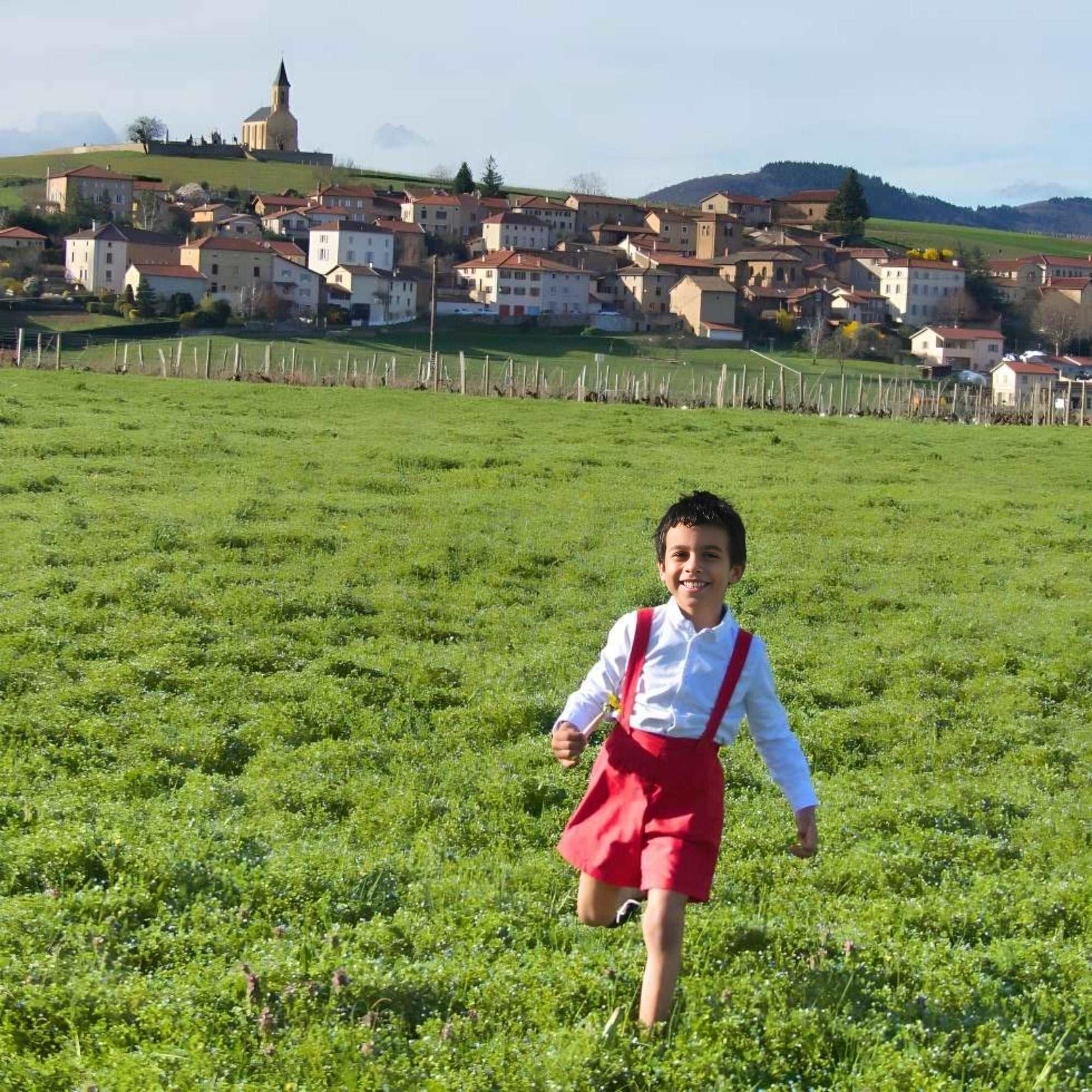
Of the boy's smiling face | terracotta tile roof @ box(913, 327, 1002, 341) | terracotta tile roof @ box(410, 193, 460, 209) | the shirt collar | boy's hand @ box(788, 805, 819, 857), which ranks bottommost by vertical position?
boy's hand @ box(788, 805, 819, 857)

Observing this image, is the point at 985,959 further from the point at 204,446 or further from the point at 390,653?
the point at 204,446

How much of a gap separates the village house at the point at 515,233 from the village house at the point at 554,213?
307cm

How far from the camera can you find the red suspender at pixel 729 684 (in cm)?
512

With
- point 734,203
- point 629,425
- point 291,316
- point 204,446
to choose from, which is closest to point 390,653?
point 204,446

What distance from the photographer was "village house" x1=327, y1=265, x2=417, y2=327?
11619 cm

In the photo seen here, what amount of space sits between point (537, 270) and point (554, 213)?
39.3 meters

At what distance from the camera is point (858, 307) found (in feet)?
415

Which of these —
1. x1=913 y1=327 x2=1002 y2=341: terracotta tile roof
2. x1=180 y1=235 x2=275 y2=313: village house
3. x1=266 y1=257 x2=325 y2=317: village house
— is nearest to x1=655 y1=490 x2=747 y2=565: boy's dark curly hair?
x1=913 y1=327 x2=1002 y2=341: terracotta tile roof

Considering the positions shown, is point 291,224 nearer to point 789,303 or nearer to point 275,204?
point 275,204

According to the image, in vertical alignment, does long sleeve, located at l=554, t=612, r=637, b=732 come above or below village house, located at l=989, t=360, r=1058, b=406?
below

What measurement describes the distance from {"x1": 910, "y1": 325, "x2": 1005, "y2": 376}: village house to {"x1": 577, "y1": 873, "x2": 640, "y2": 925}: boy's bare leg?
106 metres

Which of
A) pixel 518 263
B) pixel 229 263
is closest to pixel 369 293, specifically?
pixel 229 263

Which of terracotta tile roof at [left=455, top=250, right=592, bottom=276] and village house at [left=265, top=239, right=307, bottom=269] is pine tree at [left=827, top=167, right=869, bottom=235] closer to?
terracotta tile roof at [left=455, top=250, right=592, bottom=276]

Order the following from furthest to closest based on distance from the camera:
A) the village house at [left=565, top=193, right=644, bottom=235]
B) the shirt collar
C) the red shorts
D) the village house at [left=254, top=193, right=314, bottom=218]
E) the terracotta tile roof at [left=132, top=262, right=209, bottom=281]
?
the village house at [left=565, top=193, right=644, bottom=235] → the village house at [left=254, top=193, right=314, bottom=218] → the terracotta tile roof at [left=132, top=262, right=209, bottom=281] → the shirt collar → the red shorts
